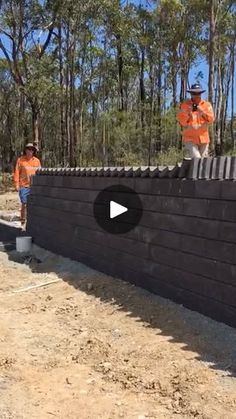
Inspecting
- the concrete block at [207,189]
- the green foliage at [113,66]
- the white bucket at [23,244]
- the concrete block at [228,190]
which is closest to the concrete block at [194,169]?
the concrete block at [207,189]

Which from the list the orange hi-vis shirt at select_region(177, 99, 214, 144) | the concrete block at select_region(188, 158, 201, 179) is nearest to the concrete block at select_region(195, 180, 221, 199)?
the concrete block at select_region(188, 158, 201, 179)

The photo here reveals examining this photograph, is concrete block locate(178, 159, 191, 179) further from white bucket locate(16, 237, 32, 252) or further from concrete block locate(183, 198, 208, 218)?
white bucket locate(16, 237, 32, 252)

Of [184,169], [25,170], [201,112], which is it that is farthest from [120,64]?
[184,169]

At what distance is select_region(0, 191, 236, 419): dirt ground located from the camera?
4254 mm

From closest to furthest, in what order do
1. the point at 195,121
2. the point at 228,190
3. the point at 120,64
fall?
the point at 228,190
the point at 195,121
the point at 120,64

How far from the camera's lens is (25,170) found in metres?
11.9

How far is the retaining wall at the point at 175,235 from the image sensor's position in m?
5.32

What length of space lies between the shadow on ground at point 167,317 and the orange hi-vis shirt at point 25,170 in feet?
11.4

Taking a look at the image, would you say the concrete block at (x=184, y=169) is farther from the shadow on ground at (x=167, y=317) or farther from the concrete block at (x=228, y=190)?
the shadow on ground at (x=167, y=317)

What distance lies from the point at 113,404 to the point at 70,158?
25.0 meters

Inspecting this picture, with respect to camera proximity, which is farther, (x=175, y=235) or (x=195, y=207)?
(x=175, y=235)

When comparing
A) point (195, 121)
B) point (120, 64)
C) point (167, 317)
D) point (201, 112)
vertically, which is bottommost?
point (167, 317)

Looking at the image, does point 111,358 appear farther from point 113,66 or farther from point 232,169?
point 113,66
